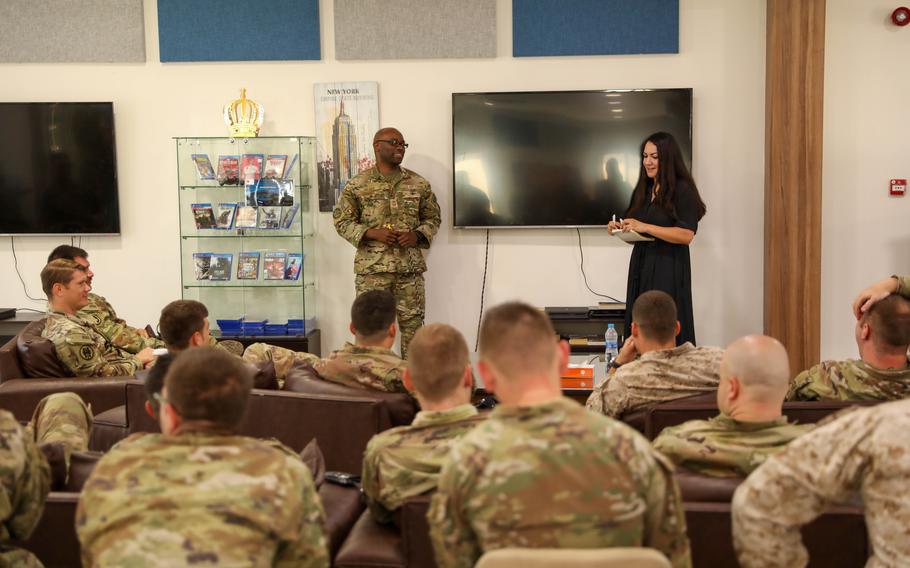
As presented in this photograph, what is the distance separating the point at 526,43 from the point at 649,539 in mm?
4861

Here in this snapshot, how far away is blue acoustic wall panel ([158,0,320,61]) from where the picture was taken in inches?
243

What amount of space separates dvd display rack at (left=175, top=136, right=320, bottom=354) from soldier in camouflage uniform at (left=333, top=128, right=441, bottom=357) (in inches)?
16.0

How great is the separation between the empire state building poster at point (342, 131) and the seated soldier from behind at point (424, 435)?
13.6 feet

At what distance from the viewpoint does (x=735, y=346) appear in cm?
217

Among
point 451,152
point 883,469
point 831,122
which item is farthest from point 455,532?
point 831,122

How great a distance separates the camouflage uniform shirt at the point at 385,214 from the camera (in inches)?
233

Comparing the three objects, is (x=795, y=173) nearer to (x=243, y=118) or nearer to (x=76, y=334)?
(x=243, y=118)

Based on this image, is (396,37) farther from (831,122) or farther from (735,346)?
(735,346)

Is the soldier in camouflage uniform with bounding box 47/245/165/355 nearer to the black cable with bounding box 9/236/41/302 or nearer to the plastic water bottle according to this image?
the black cable with bounding box 9/236/41/302

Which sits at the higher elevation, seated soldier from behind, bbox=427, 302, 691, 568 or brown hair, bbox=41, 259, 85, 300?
brown hair, bbox=41, 259, 85, 300

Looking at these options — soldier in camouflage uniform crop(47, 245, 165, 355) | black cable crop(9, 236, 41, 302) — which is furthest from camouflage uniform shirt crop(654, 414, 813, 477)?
black cable crop(9, 236, 41, 302)

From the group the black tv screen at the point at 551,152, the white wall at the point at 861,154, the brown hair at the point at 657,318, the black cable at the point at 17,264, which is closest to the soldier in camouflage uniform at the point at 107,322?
the black cable at the point at 17,264

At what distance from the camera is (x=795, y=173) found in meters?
5.69

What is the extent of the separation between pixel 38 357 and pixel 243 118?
2.52 m
